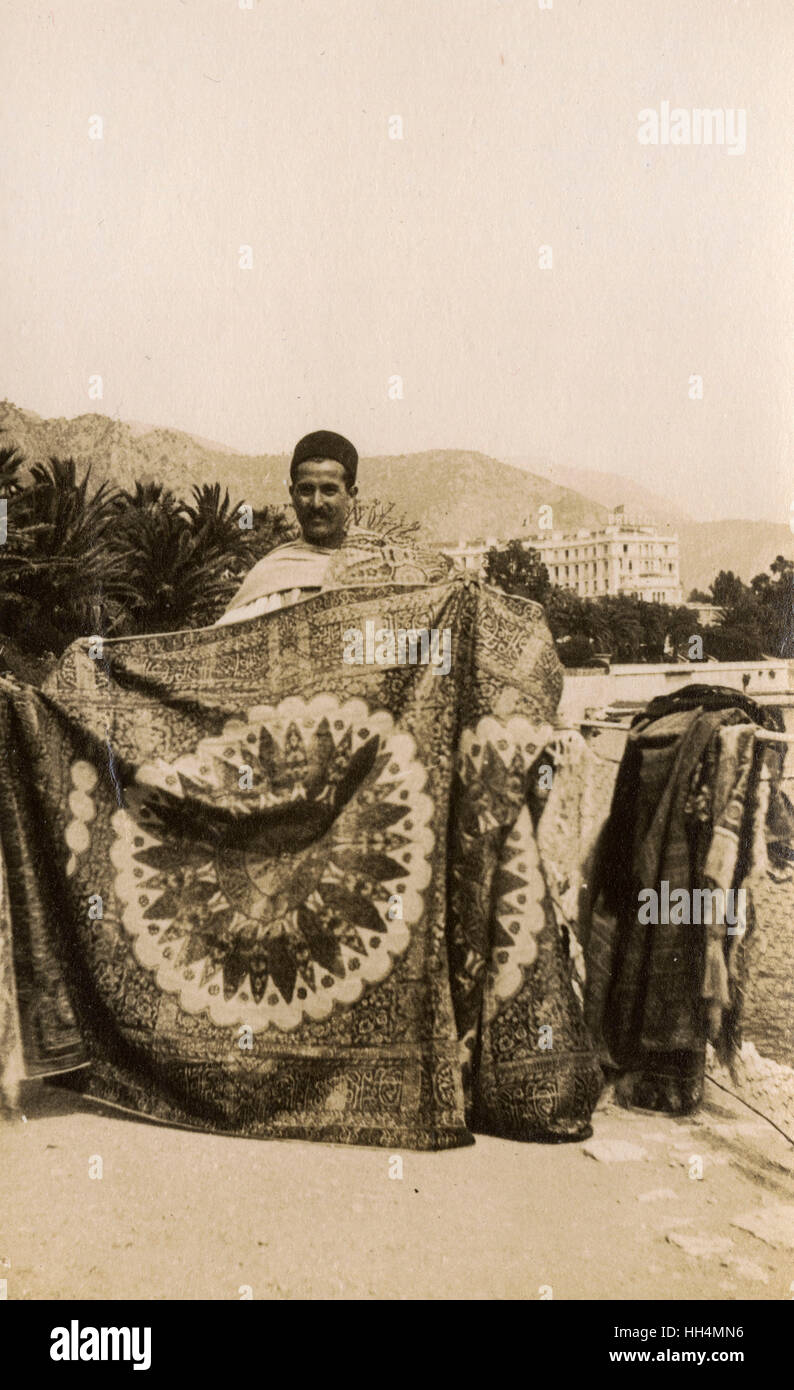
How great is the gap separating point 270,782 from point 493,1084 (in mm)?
1132

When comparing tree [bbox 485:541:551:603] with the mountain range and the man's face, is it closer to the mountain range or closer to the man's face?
the mountain range

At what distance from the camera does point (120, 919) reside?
3818 millimetres

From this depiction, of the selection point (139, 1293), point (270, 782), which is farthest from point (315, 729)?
point (139, 1293)

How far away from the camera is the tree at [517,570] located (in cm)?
393

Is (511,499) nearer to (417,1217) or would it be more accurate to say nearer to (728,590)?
(728,590)

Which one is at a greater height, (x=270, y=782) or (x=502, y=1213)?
(x=270, y=782)

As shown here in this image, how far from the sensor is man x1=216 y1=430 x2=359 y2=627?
3.99 meters

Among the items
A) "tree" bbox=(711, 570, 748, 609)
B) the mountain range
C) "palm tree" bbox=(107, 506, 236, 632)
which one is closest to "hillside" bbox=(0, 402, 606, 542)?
the mountain range

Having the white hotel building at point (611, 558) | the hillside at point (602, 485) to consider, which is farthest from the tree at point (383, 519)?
the hillside at point (602, 485)

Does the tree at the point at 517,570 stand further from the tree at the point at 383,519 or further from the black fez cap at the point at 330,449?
the black fez cap at the point at 330,449

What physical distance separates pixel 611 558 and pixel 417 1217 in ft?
6.99

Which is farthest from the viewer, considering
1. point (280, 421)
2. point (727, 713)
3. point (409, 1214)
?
point (280, 421)

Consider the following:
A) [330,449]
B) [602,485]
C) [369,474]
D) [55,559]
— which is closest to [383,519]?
[369,474]
